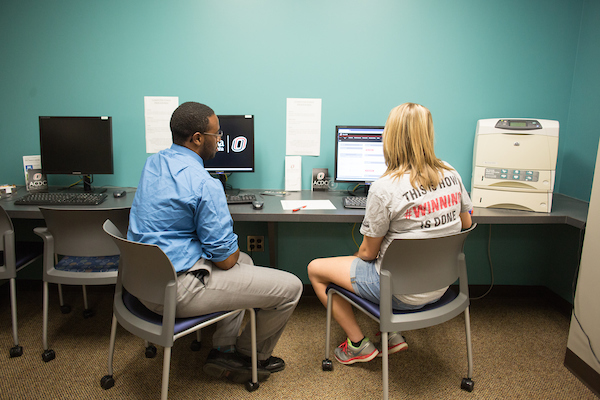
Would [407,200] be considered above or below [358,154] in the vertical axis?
below

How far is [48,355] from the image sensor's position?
1.79 m

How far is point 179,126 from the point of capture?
4.75ft

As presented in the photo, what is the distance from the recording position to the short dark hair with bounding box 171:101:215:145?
4.73 ft

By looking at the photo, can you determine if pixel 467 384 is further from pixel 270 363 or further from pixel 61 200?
pixel 61 200

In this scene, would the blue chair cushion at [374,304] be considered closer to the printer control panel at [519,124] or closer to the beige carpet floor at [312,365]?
the beige carpet floor at [312,365]

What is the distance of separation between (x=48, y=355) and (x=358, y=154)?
2.00 meters

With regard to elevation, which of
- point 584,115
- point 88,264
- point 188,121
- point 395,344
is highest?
point 584,115

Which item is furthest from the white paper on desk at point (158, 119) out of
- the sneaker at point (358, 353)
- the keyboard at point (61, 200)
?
the sneaker at point (358, 353)

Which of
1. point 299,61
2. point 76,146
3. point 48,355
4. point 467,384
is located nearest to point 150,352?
point 48,355

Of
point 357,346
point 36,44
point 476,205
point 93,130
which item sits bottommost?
point 357,346

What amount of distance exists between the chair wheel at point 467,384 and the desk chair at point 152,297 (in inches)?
45.0

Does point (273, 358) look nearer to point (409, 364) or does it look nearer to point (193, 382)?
point (193, 382)

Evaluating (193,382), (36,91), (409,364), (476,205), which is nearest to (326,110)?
(476,205)

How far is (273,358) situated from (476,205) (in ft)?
4.53
